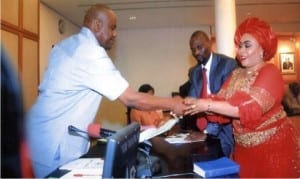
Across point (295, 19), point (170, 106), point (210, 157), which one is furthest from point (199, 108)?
point (295, 19)

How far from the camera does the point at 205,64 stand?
2414 millimetres

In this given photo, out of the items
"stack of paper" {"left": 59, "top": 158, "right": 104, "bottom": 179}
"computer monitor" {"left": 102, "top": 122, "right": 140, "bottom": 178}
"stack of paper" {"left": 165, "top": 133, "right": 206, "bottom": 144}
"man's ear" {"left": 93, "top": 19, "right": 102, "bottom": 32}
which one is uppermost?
"man's ear" {"left": 93, "top": 19, "right": 102, "bottom": 32}

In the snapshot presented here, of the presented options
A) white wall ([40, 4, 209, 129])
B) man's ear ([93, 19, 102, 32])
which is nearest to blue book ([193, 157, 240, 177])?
man's ear ([93, 19, 102, 32])

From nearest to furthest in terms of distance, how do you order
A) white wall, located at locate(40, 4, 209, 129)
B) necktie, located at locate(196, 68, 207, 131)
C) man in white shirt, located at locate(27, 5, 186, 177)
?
man in white shirt, located at locate(27, 5, 186, 177) → necktie, located at locate(196, 68, 207, 131) → white wall, located at locate(40, 4, 209, 129)

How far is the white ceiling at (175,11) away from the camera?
475 centimetres

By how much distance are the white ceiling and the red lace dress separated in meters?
3.32

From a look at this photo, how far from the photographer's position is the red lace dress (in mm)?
1521

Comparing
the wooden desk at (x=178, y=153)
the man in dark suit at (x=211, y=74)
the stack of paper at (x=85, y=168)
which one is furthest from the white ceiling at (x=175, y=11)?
the stack of paper at (x=85, y=168)

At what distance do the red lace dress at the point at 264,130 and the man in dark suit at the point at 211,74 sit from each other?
0.36 m

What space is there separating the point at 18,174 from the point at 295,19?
22.2 feet

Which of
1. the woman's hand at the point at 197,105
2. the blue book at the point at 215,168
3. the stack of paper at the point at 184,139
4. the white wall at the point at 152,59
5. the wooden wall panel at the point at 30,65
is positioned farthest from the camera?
the white wall at the point at 152,59

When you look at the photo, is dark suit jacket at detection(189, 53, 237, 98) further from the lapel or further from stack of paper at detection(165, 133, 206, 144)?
stack of paper at detection(165, 133, 206, 144)

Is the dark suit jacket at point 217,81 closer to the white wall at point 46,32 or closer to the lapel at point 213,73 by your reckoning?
the lapel at point 213,73

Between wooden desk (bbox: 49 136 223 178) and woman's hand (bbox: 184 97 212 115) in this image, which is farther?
woman's hand (bbox: 184 97 212 115)
